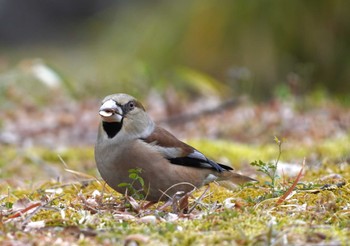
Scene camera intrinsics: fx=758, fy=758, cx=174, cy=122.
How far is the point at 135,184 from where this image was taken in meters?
4.95

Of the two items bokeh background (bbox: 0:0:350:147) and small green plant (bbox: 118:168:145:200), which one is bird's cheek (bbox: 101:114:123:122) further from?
bokeh background (bbox: 0:0:350:147)

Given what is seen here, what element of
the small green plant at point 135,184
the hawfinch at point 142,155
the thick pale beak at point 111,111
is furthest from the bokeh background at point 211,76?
the small green plant at point 135,184

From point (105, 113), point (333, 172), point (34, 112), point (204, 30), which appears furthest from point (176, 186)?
point (204, 30)

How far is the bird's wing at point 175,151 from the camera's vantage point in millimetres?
5141

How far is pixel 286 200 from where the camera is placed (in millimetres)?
4988

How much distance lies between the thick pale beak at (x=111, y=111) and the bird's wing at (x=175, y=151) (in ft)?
0.77

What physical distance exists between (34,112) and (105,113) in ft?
26.8

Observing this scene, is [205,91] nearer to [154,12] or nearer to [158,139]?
[154,12]

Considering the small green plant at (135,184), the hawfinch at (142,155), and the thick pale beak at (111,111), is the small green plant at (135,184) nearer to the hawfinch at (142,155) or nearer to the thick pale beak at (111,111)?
the hawfinch at (142,155)

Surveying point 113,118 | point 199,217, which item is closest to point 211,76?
point 113,118

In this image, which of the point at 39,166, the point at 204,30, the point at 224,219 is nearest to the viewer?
the point at 224,219

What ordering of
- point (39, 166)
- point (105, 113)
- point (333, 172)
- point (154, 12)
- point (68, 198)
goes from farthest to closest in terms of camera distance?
point (154, 12), point (39, 166), point (333, 172), point (68, 198), point (105, 113)

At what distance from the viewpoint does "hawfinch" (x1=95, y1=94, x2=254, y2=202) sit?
495cm

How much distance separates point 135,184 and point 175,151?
1.44 ft
